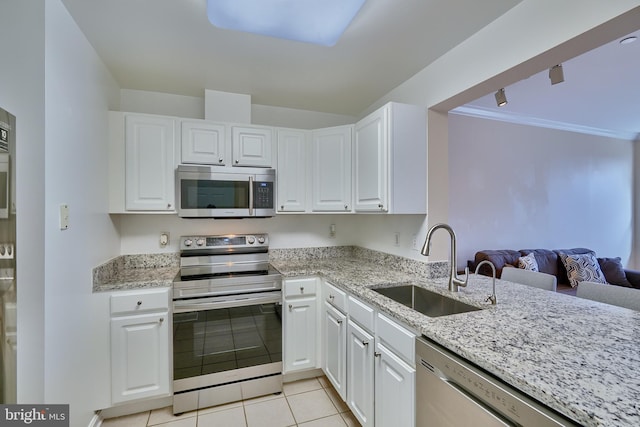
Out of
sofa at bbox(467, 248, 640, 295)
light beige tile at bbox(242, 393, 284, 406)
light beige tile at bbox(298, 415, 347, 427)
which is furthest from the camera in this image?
sofa at bbox(467, 248, 640, 295)

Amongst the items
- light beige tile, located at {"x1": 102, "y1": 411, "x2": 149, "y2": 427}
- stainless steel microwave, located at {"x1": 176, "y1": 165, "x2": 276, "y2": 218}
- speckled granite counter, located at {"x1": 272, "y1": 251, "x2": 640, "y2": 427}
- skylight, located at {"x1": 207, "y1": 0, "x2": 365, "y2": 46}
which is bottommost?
light beige tile, located at {"x1": 102, "y1": 411, "x2": 149, "y2": 427}

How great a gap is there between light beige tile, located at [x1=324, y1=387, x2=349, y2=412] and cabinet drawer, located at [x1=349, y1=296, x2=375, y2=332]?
727 millimetres

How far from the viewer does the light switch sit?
1440 mm

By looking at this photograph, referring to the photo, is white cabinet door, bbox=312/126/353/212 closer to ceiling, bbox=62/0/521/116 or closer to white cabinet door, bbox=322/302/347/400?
ceiling, bbox=62/0/521/116

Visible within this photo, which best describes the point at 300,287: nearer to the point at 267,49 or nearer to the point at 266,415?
the point at 266,415

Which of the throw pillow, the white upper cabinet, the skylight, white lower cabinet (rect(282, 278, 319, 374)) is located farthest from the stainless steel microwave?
the throw pillow

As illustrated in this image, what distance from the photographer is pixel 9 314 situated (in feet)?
3.11

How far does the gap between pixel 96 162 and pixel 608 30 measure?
2790mm

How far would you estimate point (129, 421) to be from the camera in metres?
1.92

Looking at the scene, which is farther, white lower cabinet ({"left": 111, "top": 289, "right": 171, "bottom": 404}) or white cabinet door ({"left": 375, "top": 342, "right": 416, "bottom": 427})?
white lower cabinet ({"left": 111, "top": 289, "right": 171, "bottom": 404})

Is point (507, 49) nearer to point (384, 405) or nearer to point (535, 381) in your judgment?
point (535, 381)

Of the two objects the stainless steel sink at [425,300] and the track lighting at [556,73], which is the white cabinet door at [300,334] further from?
the track lighting at [556,73]

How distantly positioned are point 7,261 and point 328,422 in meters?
1.89

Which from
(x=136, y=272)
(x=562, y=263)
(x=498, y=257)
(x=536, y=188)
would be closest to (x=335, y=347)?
(x=136, y=272)
